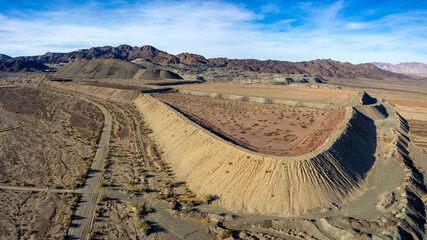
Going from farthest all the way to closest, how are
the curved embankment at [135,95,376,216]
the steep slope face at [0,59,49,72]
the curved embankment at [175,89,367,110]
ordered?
the steep slope face at [0,59,49,72]
the curved embankment at [175,89,367,110]
the curved embankment at [135,95,376,216]

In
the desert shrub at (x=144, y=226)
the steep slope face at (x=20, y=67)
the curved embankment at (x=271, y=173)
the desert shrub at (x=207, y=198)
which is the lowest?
the desert shrub at (x=144, y=226)

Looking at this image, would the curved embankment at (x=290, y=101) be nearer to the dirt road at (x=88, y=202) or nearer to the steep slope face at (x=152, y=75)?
the dirt road at (x=88, y=202)

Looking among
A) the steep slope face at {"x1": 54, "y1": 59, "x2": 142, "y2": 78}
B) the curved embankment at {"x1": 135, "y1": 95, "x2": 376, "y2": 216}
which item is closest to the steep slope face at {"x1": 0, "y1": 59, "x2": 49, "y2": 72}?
the steep slope face at {"x1": 54, "y1": 59, "x2": 142, "y2": 78}

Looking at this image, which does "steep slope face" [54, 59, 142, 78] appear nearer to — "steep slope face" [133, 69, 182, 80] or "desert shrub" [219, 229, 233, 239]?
"steep slope face" [133, 69, 182, 80]

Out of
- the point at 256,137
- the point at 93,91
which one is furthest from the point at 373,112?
the point at 93,91

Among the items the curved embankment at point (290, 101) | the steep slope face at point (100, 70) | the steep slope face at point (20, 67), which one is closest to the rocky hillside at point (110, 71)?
the steep slope face at point (100, 70)
